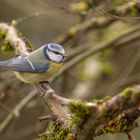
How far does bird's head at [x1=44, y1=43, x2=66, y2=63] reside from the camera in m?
3.07

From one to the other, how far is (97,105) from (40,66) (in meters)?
1.92

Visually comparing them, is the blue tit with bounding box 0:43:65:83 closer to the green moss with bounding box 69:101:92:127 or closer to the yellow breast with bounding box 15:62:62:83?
the yellow breast with bounding box 15:62:62:83

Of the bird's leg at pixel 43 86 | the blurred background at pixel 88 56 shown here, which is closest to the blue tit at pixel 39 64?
the bird's leg at pixel 43 86

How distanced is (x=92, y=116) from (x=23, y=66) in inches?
72.6

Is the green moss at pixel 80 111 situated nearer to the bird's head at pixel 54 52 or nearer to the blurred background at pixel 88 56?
the bird's head at pixel 54 52

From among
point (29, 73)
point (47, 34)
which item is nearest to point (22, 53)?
point (29, 73)

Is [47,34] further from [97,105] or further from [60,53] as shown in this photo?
[97,105]

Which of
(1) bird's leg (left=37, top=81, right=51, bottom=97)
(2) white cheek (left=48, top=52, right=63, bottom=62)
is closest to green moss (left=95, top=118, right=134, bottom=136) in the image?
(1) bird's leg (left=37, top=81, right=51, bottom=97)

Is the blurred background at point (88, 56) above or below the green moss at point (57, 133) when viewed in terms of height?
above

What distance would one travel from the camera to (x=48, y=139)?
70.8 inches

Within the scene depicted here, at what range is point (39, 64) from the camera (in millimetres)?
3281

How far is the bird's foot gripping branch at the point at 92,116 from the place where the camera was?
4.43 ft

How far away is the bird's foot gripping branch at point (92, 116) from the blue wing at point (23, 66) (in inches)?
47.1

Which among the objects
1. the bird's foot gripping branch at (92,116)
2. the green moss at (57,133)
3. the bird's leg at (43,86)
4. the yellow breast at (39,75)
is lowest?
the bird's foot gripping branch at (92,116)
